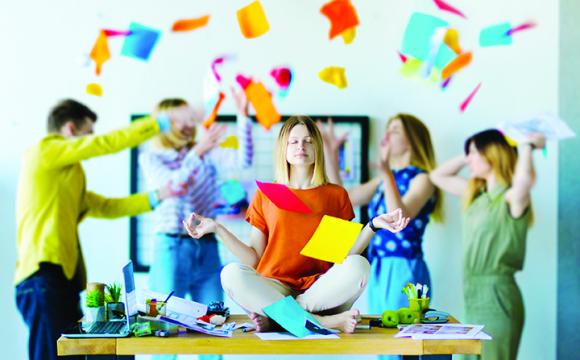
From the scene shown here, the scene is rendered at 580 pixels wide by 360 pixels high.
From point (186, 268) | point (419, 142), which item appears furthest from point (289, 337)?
point (419, 142)

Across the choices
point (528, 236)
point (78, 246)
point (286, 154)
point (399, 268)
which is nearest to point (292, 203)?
point (286, 154)

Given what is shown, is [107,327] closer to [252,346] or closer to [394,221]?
[252,346]

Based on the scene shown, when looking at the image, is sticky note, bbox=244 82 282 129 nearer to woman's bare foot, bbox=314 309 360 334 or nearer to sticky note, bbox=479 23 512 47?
sticky note, bbox=479 23 512 47

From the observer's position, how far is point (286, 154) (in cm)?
216

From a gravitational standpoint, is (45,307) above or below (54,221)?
below

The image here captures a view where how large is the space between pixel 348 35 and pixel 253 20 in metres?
0.42

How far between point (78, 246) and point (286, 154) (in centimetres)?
150

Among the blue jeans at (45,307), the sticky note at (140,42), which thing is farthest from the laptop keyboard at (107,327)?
the sticky note at (140,42)

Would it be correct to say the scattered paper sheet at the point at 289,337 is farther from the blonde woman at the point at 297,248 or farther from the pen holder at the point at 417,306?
the pen holder at the point at 417,306

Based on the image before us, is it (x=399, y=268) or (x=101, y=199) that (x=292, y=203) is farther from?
(x=101, y=199)

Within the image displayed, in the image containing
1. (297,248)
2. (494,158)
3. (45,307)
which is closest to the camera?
(297,248)

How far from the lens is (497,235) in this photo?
10.7 ft

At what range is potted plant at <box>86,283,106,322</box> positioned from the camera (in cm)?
204

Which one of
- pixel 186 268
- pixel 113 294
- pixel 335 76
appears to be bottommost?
pixel 186 268
